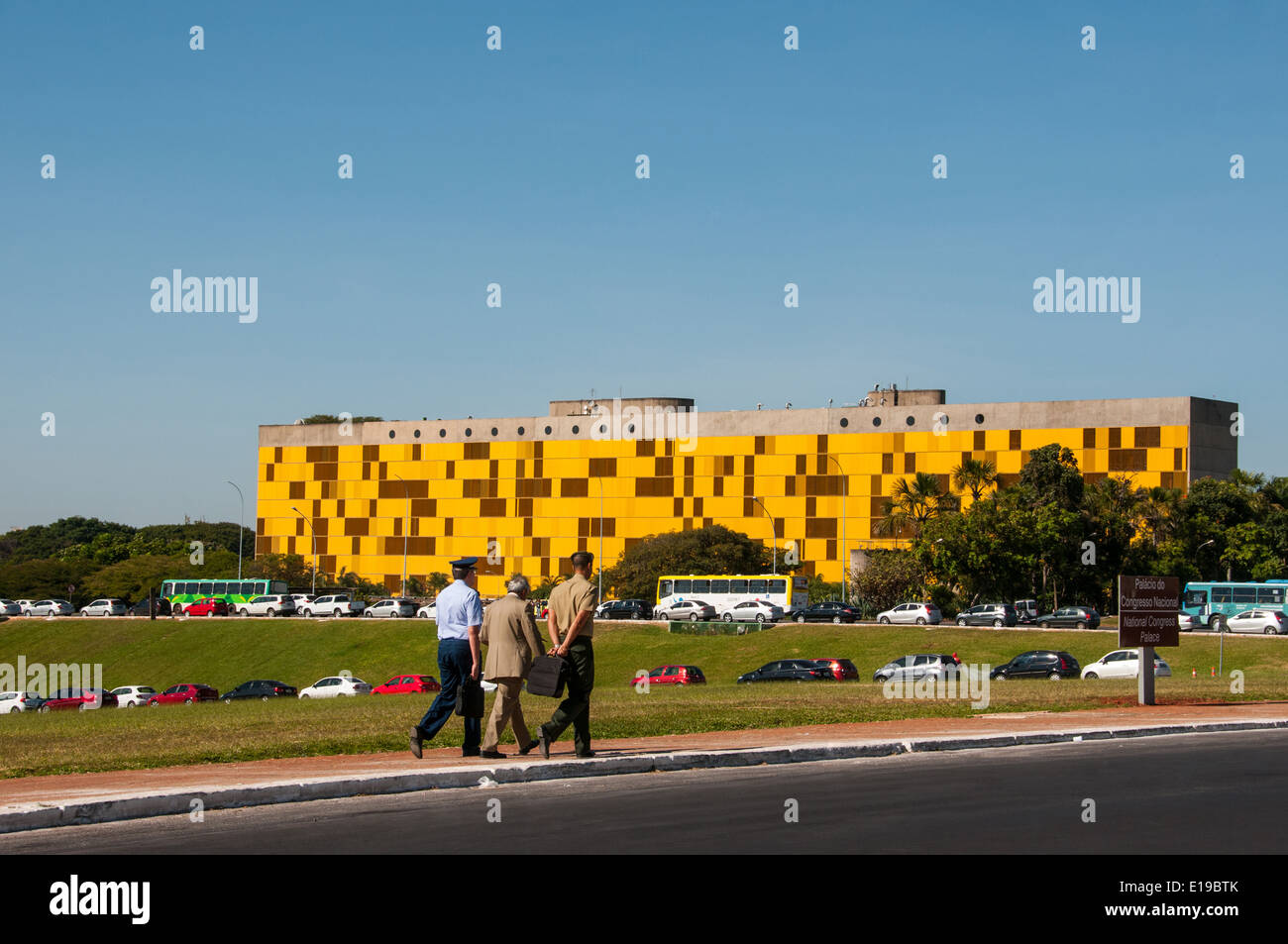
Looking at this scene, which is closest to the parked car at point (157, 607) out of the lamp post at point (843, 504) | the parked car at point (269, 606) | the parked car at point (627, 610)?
the parked car at point (269, 606)

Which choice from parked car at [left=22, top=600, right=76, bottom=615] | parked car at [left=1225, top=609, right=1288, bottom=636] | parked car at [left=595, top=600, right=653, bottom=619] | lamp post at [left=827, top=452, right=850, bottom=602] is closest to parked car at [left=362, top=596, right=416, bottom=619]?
parked car at [left=595, top=600, right=653, bottom=619]

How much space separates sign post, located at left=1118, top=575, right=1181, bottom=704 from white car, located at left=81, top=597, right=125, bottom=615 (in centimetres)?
9534

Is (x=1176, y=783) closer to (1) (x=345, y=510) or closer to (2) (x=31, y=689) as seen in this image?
(2) (x=31, y=689)

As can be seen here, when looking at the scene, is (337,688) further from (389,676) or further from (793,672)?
(389,676)

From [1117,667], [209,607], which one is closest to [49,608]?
[209,607]

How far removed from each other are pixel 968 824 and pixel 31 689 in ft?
251

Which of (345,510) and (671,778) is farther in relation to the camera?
(345,510)

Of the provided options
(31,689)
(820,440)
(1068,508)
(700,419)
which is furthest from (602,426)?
(31,689)

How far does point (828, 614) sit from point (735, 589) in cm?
793

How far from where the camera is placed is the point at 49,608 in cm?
11075

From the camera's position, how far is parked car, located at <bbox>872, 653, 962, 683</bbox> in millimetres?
48875

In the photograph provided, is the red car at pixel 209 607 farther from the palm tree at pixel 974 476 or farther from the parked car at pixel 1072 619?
the parked car at pixel 1072 619

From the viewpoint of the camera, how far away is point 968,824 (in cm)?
1092

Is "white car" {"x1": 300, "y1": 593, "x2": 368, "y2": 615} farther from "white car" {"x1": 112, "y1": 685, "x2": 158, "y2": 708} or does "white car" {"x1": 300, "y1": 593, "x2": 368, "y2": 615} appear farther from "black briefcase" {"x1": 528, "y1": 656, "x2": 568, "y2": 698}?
"black briefcase" {"x1": 528, "y1": 656, "x2": 568, "y2": 698}
